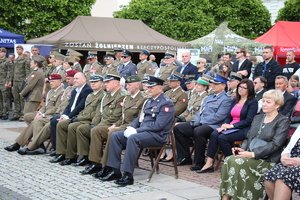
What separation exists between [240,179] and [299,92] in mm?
3078

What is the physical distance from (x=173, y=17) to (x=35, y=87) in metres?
19.6

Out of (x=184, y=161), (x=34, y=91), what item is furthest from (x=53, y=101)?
(x=184, y=161)

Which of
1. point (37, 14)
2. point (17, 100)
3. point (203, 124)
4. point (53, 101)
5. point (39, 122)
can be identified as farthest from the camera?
point (37, 14)

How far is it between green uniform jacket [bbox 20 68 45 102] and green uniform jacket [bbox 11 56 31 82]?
2.56 m

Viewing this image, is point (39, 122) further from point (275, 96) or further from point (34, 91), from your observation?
point (275, 96)

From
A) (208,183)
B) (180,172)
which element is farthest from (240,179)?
(180,172)

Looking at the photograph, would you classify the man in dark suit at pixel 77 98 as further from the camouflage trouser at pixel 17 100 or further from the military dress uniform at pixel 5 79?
the military dress uniform at pixel 5 79

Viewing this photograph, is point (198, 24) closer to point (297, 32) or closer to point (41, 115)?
point (297, 32)

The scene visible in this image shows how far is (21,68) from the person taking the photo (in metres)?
16.2

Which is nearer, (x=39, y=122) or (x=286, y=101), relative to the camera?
(x=286, y=101)

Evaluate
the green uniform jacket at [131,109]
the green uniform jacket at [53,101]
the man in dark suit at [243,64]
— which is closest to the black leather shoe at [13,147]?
the green uniform jacket at [53,101]

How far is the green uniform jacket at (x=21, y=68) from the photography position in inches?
631

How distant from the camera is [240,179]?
5.89 metres

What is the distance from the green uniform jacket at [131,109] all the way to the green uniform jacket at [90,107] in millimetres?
794
